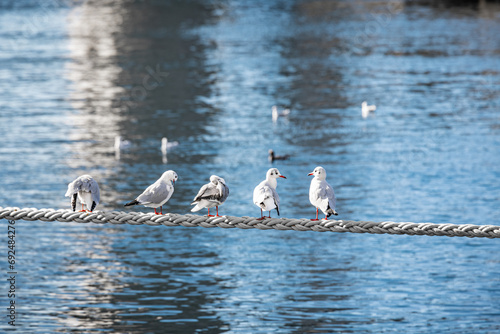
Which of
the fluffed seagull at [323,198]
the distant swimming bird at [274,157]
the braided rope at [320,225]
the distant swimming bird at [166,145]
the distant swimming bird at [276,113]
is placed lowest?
the braided rope at [320,225]

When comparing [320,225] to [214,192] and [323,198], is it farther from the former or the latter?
[214,192]

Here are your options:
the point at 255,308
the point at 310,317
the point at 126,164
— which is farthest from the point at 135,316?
the point at 126,164

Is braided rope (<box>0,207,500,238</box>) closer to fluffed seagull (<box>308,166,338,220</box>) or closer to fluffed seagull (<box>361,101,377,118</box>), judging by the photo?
fluffed seagull (<box>308,166,338,220</box>)

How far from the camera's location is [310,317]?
817 inches

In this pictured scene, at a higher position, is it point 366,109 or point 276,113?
point 366,109

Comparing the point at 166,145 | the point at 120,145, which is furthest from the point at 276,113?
the point at 120,145

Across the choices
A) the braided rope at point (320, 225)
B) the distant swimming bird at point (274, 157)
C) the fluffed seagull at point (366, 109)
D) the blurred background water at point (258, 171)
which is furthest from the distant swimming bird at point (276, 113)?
the braided rope at point (320, 225)

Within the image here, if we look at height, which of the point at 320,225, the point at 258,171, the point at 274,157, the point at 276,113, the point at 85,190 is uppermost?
the point at 276,113

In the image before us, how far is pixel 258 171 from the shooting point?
36781mm

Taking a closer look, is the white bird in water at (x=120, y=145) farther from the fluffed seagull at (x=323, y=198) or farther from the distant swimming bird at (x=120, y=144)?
the fluffed seagull at (x=323, y=198)

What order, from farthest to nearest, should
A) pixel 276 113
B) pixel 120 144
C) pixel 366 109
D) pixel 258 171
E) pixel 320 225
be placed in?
pixel 366 109 < pixel 276 113 < pixel 120 144 < pixel 258 171 < pixel 320 225

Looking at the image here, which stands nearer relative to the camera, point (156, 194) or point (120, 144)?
point (156, 194)

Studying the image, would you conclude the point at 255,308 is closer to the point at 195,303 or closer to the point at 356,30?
the point at 195,303

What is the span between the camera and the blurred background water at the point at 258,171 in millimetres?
21750
